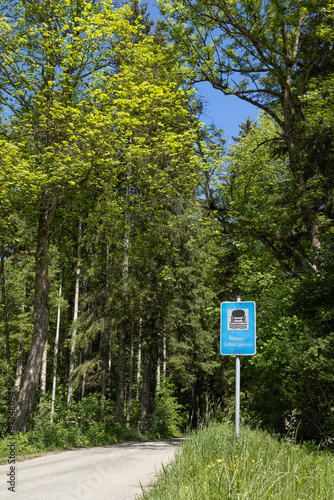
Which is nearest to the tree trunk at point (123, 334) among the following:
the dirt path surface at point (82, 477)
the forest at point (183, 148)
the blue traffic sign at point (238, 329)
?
the forest at point (183, 148)

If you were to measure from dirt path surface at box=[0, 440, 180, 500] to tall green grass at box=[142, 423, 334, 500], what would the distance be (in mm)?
791

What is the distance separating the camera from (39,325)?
1315 cm

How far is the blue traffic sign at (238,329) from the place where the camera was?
600 centimetres

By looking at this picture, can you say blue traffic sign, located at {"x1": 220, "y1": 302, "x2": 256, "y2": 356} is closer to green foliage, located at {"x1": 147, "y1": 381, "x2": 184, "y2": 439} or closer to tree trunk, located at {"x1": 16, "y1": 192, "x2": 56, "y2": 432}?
tree trunk, located at {"x1": 16, "y1": 192, "x2": 56, "y2": 432}

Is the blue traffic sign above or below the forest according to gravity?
below

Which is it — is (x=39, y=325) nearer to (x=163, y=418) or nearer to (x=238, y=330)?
(x=238, y=330)

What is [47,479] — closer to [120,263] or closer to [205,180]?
[205,180]

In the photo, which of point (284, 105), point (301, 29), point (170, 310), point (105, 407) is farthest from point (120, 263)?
point (301, 29)

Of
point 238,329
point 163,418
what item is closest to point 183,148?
point 238,329

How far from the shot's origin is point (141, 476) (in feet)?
24.3

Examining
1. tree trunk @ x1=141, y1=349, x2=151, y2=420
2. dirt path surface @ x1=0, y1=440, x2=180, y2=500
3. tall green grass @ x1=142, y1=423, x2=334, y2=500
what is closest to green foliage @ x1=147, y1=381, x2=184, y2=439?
tree trunk @ x1=141, y1=349, x2=151, y2=420

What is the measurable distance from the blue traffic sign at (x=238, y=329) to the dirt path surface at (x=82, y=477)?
5.61ft

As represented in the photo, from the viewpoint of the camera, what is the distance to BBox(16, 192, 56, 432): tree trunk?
502 inches

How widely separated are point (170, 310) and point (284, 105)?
9.09 meters
